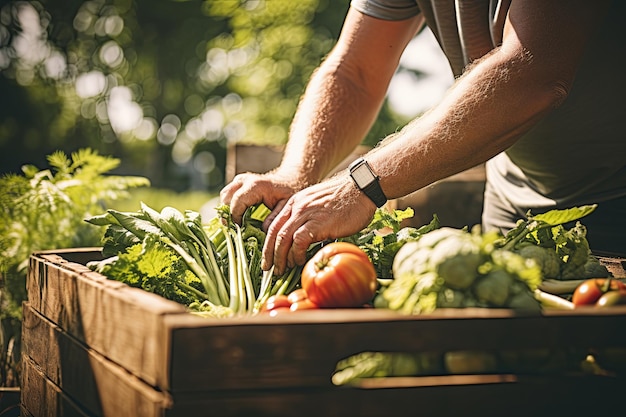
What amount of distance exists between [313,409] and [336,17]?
63.3ft

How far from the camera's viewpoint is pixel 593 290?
1.99 m

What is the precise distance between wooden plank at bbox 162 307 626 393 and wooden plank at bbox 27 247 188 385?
0.09m

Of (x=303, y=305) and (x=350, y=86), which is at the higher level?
(x=350, y=86)

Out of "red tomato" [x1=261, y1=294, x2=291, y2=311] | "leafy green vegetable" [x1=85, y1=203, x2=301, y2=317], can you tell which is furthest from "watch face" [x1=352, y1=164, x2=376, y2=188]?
"red tomato" [x1=261, y1=294, x2=291, y2=311]

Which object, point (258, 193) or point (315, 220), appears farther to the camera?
point (258, 193)

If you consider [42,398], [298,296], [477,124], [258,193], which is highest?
[477,124]

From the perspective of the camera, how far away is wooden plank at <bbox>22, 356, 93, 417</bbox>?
220cm

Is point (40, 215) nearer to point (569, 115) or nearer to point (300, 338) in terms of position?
point (569, 115)

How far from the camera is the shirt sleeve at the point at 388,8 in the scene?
3.50m

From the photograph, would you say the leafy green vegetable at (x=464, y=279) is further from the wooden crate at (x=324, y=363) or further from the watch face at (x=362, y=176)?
the watch face at (x=362, y=176)

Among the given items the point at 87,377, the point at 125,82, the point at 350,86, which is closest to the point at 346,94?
the point at 350,86

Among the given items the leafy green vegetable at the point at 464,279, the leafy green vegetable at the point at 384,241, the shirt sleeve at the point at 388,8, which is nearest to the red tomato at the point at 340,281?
the leafy green vegetable at the point at 464,279

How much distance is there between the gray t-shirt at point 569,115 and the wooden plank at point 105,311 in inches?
69.4

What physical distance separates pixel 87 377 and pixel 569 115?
2.09 meters
